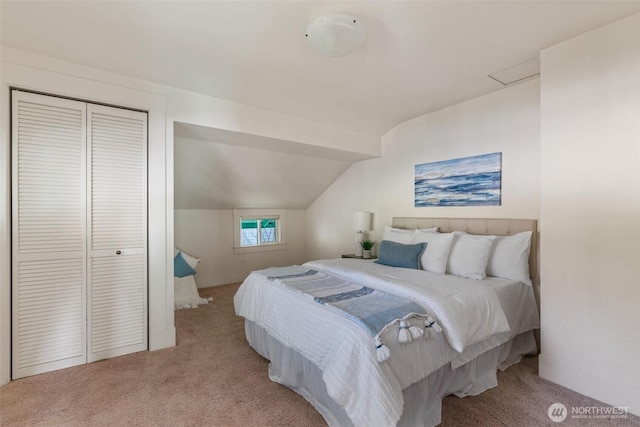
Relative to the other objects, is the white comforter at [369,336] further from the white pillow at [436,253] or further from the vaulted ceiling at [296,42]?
the vaulted ceiling at [296,42]

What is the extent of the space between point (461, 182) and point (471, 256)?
0.99 metres

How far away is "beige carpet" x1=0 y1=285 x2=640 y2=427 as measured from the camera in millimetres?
1742

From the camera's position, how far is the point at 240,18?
1806 millimetres

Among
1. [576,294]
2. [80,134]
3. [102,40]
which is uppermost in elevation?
[102,40]

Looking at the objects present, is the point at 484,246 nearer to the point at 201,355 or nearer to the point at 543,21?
the point at 543,21

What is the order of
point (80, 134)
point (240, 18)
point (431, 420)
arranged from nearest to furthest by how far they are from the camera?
point (431, 420) → point (240, 18) → point (80, 134)

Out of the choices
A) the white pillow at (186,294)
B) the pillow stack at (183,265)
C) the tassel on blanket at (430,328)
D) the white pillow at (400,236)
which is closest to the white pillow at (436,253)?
the white pillow at (400,236)

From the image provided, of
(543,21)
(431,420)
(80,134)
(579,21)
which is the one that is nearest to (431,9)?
(543,21)

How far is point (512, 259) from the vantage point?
2539 mm

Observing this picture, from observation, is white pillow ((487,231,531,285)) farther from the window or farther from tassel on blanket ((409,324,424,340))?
the window

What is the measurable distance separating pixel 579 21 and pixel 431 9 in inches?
39.5

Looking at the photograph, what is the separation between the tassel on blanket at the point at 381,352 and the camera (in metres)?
1.43

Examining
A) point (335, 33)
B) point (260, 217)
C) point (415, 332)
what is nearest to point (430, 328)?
point (415, 332)

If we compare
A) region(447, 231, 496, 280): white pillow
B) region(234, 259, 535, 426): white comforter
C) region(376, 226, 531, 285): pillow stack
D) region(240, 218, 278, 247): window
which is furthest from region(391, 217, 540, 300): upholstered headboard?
region(240, 218, 278, 247): window
